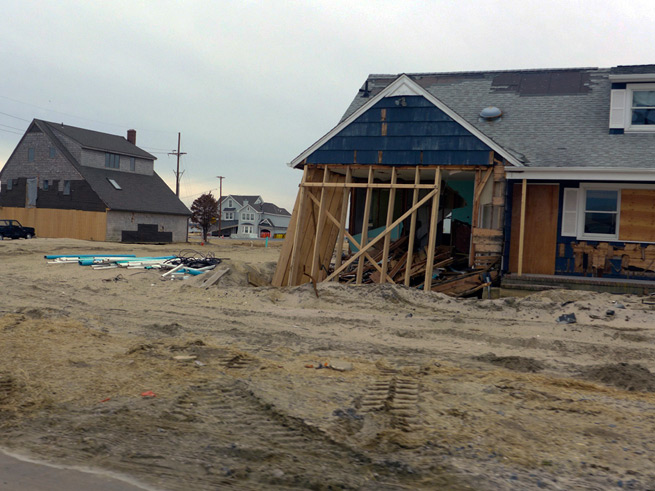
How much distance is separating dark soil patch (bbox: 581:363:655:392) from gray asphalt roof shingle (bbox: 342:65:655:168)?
8.11 metres

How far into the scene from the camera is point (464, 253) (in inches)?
689

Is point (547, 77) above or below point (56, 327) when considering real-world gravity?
above

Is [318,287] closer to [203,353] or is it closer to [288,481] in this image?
[203,353]

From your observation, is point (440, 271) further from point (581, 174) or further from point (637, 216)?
point (637, 216)

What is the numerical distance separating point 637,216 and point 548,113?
4.04 meters

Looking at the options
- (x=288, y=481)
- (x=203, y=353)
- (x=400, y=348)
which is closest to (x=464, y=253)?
(x=400, y=348)

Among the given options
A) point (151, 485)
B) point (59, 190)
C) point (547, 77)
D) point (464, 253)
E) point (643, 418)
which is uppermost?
point (547, 77)

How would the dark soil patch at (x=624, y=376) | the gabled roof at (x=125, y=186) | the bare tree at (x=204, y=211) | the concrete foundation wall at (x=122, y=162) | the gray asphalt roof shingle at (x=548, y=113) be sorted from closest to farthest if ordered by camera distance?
the dark soil patch at (x=624, y=376)
the gray asphalt roof shingle at (x=548, y=113)
the gabled roof at (x=125, y=186)
the concrete foundation wall at (x=122, y=162)
the bare tree at (x=204, y=211)

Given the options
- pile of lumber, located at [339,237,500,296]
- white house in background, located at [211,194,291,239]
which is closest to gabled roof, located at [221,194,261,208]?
white house in background, located at [211,194,291,239]

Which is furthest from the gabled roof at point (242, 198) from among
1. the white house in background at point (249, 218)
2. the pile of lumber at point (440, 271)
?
the pile of lumber at point (440, 271)

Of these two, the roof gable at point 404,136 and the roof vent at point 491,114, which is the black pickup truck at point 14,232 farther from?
the roof vent at point 491,114

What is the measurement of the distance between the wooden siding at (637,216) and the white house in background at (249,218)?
8219 cm

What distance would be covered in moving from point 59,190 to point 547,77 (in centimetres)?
3624

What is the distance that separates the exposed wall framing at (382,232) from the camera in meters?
14.4
